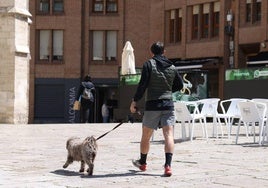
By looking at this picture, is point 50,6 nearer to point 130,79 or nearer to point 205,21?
point 205,21

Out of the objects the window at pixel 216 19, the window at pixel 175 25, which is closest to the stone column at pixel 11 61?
the window at pixel 216 19

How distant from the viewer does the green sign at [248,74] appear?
2520 cm

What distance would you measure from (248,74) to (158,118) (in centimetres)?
1833

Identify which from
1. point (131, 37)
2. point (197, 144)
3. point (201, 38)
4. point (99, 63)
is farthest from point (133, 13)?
point (197, 144)

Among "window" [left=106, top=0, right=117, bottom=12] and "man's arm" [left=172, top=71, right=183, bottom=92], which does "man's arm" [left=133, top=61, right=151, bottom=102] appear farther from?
"window" [left=106, top=0, right=117, bottom=12]

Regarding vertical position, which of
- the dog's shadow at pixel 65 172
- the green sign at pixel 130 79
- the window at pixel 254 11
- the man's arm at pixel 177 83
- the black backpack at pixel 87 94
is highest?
the window at pixel 254 11

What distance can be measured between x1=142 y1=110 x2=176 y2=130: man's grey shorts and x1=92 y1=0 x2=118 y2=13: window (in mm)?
41917

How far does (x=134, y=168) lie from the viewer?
8883mm

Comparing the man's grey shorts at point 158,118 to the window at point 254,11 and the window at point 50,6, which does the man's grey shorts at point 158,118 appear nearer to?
the window at point 254,11

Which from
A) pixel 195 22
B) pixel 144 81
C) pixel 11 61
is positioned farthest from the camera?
pixel 195 22

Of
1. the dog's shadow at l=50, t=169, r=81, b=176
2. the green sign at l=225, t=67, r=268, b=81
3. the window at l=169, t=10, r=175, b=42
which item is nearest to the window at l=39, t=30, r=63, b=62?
the window at l=169, t=10, r=175, b=42

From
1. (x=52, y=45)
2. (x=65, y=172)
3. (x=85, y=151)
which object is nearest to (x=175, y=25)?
(x=52, y=45)

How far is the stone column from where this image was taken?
2450cm

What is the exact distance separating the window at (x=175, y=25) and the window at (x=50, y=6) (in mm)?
9610
